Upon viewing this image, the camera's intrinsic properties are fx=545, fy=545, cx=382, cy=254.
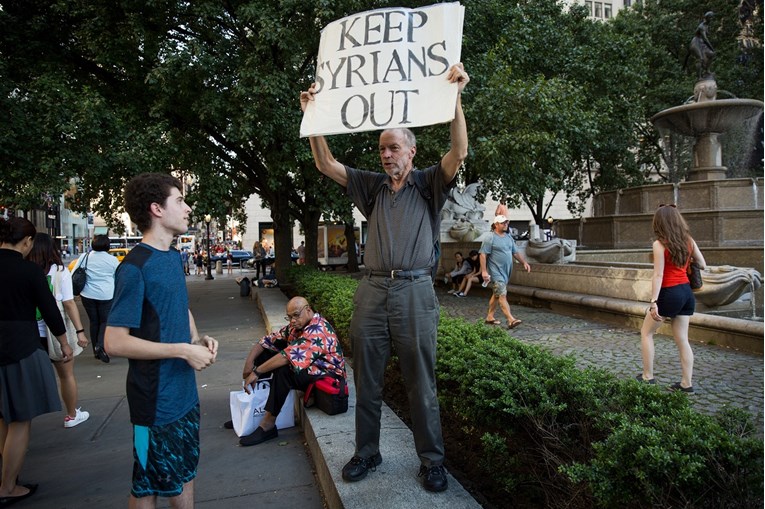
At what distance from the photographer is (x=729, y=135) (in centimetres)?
1858

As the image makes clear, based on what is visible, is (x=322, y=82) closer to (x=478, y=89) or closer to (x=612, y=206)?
A: (x=478, y=89)

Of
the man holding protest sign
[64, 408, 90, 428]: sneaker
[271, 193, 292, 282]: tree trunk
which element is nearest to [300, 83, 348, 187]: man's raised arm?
the man holding protest sign

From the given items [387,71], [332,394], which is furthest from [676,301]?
[387,71]

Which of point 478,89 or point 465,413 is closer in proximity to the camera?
point 465,413

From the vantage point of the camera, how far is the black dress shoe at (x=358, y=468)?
307 centimetres

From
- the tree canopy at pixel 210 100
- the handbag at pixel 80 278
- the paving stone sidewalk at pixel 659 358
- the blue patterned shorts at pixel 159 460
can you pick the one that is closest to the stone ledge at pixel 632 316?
the paving stone sidewalk at pixel 659 358

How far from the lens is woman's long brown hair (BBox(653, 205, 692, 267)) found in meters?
5.17

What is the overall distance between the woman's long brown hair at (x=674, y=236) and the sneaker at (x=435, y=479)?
3503 millimetres

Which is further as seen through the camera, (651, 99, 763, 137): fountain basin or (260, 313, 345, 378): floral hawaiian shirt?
(651, 99, 763, 137): fountain basin

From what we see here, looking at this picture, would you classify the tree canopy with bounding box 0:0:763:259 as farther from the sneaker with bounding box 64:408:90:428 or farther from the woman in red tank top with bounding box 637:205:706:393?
the woman in red tank top with bounding box 637:205:706:393

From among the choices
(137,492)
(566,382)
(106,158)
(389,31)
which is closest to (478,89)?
(106,158)

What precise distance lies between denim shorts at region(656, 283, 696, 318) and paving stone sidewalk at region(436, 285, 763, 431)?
74cm

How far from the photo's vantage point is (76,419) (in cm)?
526

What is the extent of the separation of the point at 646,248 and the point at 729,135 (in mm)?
6385
